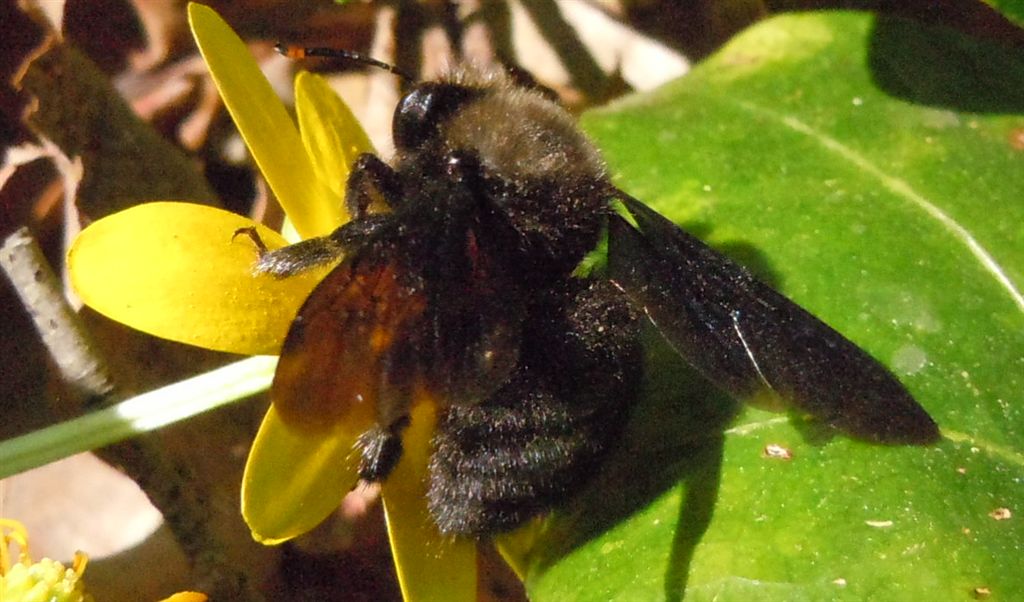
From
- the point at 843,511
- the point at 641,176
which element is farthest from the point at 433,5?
the point at 843,511

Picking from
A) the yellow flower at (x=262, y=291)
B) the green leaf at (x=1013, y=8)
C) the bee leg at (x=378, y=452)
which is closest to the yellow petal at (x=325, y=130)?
the yellow flower at (x=262, y=291)

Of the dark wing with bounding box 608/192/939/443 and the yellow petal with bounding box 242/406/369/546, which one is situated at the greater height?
the dark wing with bounding box 608/192/939/443

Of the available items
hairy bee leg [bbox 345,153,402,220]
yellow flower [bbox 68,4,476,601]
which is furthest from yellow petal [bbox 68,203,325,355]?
hairy bee leg [bbox 345,153,402,220]

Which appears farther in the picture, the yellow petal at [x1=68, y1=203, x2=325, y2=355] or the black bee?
the yellow petal at [x1=68, y1=203, x2=325, y2=355]

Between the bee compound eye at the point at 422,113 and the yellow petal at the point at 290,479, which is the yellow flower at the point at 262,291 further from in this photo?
the bee compound eye at the point at 422,113

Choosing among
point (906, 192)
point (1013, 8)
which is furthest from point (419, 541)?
point (1013, 8)

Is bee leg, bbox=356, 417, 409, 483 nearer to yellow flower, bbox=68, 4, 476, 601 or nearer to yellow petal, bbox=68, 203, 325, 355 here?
yellow flower, bbox=68, 4, 476, 601

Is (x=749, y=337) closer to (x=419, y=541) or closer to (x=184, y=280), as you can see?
(x=419, y=541)
